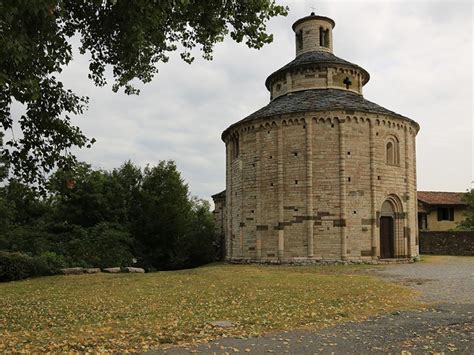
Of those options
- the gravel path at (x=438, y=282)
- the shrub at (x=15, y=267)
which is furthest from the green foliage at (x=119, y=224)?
the gravel path at (x=438, y=282)

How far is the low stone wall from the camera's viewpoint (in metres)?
33.1

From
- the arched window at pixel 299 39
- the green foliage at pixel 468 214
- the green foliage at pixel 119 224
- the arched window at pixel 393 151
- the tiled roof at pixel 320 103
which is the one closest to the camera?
the tiled roof at pixel 320 103

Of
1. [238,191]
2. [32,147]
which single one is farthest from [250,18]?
[238,191]

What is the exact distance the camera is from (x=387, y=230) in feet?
88.0

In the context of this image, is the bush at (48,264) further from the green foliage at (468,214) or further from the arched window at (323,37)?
the green foliage at (468,214)

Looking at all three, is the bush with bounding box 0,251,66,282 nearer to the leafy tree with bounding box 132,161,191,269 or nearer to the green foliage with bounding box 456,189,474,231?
the leafy tree with bounding box 132,161,191,269

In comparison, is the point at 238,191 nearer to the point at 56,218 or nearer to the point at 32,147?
the point at 56,218

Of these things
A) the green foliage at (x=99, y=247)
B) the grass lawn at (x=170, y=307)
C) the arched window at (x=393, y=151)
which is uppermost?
the arched window at (x=393, y=151)

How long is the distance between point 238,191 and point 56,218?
15.9 metres

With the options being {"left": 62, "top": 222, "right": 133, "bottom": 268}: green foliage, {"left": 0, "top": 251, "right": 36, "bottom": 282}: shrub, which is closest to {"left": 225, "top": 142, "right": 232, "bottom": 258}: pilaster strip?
{"left": 62, "top": 222, "right": 133, "bottom": 268}: green foliage

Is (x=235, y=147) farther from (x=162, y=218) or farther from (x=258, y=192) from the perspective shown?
(x=162, y=218)

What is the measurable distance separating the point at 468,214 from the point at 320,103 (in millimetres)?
24191

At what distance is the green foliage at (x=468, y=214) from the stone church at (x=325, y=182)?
599 inches

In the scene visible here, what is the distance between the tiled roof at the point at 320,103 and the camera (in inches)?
1019
